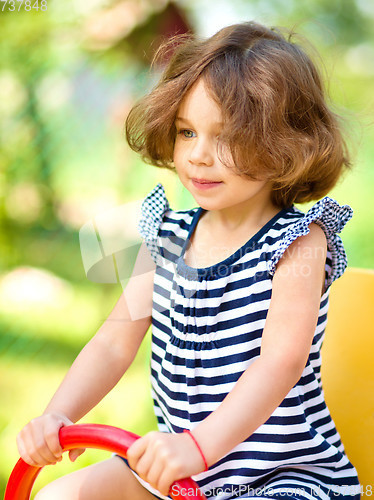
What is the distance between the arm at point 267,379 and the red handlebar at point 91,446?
0.01 meters

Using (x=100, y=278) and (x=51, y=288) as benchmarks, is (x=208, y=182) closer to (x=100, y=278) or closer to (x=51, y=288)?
(x=100, y=278)

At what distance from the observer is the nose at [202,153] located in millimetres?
557

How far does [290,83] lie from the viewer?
1.92 feet

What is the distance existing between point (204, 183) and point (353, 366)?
11.9 inches

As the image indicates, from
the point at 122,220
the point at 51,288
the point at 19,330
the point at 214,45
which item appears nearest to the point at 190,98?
the point at 214,45

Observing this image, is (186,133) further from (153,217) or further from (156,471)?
(156,471)

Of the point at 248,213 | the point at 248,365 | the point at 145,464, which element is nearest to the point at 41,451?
Result: the point at 145,464

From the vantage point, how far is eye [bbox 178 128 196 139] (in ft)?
1.95

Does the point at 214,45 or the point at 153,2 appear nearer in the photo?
the point at 214,45

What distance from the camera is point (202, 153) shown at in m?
0.56

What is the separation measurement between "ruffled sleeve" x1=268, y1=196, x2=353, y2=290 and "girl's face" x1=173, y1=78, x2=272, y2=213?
0.20 ft

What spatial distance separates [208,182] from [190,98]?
0.09m

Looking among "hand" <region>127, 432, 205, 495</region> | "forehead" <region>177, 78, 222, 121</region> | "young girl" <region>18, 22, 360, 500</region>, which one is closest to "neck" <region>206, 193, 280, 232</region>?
"young girl" <region>18, 22, 360, 500</region>

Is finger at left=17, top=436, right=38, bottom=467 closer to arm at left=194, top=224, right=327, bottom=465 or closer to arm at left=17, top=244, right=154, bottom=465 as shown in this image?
arm at left=17, top=244, right=154, bottom=465
